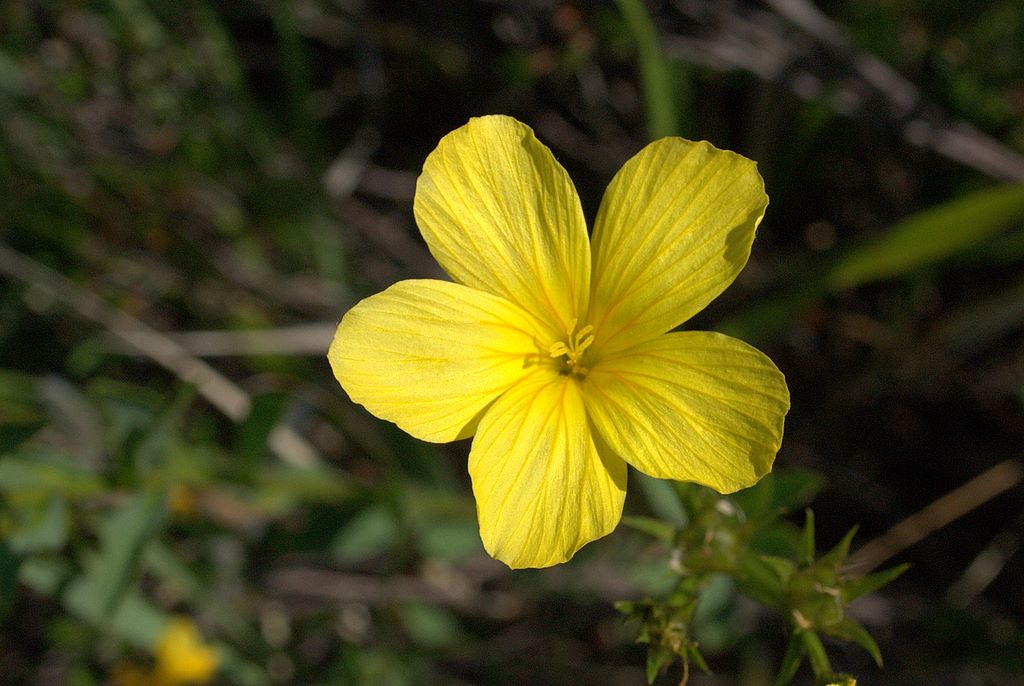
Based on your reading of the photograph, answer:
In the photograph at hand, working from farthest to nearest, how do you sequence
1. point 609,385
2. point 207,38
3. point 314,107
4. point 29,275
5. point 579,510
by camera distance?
point 314,107
point 207,38
point 29,275
point 609,385
point 579,510

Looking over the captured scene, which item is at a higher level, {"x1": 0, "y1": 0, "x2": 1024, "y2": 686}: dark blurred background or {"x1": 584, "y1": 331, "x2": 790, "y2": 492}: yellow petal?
{"x1": 584, "y1": 331, "x2": 790, "y2": 492}: yellow petal

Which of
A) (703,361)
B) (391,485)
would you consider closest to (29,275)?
(391,485)

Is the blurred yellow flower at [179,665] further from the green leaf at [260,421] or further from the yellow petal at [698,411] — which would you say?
the yellow petal at [698,411]

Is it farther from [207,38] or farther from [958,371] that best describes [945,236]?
[207,38]

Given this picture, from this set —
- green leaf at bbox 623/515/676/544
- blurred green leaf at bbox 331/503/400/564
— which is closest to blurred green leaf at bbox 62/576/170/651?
blurred green leaf at bbox 331/503/400/564

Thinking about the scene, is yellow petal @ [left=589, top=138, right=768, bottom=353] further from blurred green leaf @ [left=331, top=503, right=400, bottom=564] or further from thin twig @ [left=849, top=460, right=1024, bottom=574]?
thin twig @ [left=849, top=460, right=1024, bottom=574]

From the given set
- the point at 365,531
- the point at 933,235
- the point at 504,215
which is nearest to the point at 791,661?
the point at 504,215
